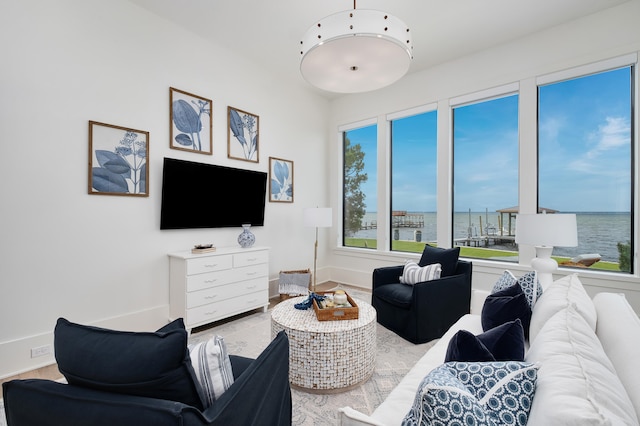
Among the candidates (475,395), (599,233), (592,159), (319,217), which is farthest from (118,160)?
(599,233)

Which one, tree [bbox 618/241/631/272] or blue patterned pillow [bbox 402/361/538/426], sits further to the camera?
tree [bbox 618/241/631/272]

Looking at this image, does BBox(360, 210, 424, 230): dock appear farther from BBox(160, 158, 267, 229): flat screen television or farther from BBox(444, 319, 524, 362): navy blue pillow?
BBox(444, 319, 524, 362): navy blue pillow

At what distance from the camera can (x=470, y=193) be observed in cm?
401

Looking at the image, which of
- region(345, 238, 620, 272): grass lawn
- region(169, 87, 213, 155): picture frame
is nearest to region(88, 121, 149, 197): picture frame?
region(169, 87, 213, 155): picture frame

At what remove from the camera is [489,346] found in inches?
43.3

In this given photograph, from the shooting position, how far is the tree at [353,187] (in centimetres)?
520

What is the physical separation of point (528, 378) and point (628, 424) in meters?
0.19

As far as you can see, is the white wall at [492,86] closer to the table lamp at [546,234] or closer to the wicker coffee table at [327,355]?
the table lamp at [546,234]

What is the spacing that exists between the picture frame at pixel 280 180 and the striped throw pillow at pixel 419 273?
7.05 ft

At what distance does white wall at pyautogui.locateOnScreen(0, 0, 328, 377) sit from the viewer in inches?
92.4

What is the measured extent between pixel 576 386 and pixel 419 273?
7.94 feet

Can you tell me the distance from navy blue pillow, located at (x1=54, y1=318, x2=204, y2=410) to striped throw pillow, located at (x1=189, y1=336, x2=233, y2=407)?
3.3 inches

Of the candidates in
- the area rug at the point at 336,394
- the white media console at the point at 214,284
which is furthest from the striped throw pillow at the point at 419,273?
the white media console at the point at 214,284

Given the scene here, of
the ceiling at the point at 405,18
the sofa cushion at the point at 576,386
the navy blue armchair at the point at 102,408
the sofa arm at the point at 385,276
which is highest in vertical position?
the ceiling at the point at 405,18
